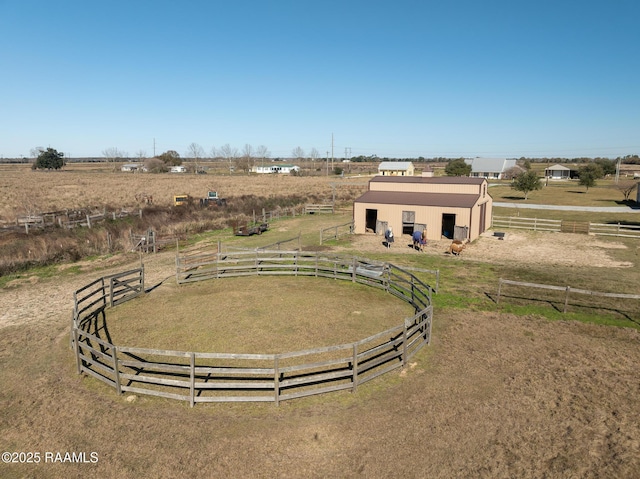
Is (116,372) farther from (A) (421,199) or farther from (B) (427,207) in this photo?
(A) (421,199)

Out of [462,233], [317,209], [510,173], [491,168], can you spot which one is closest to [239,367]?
[462,233]

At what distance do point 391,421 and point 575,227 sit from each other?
28493mm

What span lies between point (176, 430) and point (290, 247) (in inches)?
725

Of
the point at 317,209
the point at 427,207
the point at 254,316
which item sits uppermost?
the point at 427,207

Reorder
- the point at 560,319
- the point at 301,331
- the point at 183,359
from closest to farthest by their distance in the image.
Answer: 1. the point at 183,359
2. the point at 301,331
3. the point at 560,319

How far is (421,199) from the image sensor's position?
30.6 metres

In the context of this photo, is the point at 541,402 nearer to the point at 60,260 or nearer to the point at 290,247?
the point at 290,247

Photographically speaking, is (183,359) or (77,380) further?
(183,359)

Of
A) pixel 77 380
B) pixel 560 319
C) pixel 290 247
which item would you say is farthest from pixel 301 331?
pixel 290 247

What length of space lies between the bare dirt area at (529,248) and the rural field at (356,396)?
3660mm

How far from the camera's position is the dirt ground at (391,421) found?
7.45m

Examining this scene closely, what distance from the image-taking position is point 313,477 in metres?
7.22

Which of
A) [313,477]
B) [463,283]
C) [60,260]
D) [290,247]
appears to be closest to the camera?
[313,477]

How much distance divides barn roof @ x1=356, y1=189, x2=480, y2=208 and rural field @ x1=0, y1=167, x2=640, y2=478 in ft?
35.5
